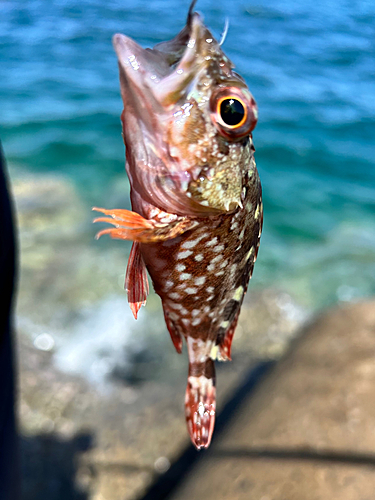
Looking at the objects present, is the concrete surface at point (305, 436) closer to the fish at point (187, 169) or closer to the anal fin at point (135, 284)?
the fish at point (187, 169)

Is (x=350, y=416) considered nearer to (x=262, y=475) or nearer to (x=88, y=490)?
(x=262, y=475)

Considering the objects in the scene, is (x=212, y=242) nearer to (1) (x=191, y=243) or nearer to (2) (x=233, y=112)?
(1) (x=191, y=243)

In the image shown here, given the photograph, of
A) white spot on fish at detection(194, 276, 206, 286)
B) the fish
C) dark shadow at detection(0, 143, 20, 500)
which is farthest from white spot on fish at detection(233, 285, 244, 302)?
dark shadow at detection(0, 143, 20, 500)

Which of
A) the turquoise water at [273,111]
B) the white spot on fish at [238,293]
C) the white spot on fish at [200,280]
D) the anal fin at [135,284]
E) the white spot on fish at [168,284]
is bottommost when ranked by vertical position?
the turquoise water at [273,111]

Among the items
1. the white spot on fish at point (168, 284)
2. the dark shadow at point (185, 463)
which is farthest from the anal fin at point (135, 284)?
the dark shadow at point (185, 463)

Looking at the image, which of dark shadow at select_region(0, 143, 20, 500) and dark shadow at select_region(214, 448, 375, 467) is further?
dark shadow at select_region(214, 448, 375, 467)

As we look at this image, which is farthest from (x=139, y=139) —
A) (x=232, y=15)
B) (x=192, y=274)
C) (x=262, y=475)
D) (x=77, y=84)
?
(x=232, y=15)

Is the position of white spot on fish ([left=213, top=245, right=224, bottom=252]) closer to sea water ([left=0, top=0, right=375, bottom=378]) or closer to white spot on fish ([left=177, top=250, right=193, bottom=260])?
white spot on fish ([left=177, top=250, right=193, bottom=260])
